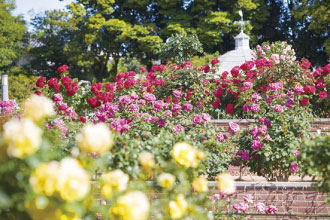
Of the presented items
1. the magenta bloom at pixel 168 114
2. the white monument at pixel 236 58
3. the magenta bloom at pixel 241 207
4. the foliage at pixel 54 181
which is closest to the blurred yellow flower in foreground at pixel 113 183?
the foliage at pixel 54 181

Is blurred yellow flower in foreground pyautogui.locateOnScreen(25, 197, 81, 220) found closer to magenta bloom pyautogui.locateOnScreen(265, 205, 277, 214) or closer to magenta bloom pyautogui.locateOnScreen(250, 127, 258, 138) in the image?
magenta bloom pyautogui.locateOnScreen(265, 205, 277, 214)

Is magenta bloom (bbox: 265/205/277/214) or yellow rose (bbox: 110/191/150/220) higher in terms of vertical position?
yellow rose (bbox: 110/191/150/220)

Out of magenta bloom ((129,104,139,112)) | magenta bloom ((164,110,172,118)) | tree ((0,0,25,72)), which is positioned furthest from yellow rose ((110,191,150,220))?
tree ((0,0,25,72))

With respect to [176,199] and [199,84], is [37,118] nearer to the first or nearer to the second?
[176,199]

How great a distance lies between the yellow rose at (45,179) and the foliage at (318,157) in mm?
1645

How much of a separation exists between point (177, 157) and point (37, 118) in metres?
0.72

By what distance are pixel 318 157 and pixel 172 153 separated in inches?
39.1

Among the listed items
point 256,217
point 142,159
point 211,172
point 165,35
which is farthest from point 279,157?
point 165,35

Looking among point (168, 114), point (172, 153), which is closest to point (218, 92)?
point (168, 114)

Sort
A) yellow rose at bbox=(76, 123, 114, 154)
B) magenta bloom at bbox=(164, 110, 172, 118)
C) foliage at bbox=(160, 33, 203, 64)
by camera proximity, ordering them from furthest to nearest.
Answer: foliage at bbox=(160, 33, 203, 64), magenta bloom at bbox=(164, 110, 172, 118), yellow rose at bbox=(76, 123, 114, 154)

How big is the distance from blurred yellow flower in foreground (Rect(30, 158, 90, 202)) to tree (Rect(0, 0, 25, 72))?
857 inches

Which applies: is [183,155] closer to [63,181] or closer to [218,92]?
[63,181]

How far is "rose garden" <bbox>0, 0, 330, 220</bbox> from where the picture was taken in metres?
1.74

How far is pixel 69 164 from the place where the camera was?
1.64 metres
